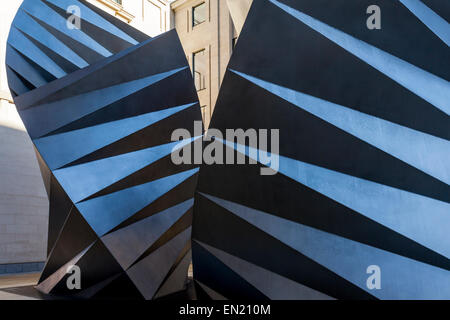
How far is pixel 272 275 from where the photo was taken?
5.88m

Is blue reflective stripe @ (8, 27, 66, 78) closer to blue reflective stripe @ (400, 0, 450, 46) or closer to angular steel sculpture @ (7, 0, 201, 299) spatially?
angular steel sculpture @ (7, 0, 201, 299)

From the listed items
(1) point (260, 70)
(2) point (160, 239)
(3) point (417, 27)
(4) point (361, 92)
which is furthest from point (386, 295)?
(2) point (160, 239)

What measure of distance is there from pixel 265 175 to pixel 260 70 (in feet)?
5.50

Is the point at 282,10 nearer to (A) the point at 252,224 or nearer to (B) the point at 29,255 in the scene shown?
(A) the point at 252,224

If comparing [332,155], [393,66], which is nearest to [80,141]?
[332,155]

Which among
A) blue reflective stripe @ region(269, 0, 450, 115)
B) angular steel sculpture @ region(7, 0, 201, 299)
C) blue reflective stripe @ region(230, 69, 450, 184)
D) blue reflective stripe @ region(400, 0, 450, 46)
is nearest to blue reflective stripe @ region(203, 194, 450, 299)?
blue reflective stripe @ region(230, 69, 450, 184)

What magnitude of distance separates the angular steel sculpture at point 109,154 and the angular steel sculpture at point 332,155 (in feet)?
12.3

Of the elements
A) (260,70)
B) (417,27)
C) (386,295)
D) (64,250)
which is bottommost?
(386,295)

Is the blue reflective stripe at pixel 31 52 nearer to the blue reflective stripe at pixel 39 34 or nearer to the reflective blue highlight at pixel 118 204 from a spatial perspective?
the blue reflective stripe at pixel 39 34

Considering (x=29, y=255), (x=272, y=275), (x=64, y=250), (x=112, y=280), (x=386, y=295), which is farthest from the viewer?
(x=29, y=255)

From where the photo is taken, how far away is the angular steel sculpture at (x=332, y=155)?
18.0 feet

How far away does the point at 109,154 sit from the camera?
9.85 metres

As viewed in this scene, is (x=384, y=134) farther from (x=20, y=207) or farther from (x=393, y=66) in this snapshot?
(x=20, y=207)

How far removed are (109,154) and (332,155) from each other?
6.11m
